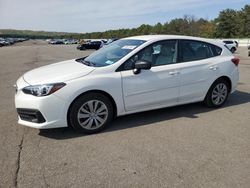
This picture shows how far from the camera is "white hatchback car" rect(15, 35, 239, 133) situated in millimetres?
4855

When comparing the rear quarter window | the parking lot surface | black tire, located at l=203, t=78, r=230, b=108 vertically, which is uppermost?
the rear quarter window

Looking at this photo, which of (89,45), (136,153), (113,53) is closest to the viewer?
(136,153)

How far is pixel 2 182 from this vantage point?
3535 mm

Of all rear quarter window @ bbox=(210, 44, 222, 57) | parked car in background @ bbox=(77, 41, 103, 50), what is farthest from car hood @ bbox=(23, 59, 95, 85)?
parked car in background @ bbox=(77, 41, 103, 50)

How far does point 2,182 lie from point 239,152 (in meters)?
3.13

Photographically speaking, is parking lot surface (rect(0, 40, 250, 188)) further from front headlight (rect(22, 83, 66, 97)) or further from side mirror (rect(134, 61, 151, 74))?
side mirror (rect(134, 61, 151, 74))

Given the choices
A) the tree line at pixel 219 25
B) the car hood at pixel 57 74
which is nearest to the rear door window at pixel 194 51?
the car hood at pixel 57 74

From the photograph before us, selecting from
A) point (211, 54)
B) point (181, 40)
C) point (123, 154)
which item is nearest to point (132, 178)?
point (123, 154)

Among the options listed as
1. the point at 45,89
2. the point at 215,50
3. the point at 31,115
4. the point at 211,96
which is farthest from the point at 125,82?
the point at 215,50

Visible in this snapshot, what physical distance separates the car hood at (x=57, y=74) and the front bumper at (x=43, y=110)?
11.3 inches

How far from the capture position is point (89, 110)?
5117 mm

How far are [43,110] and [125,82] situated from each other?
4.70 ft

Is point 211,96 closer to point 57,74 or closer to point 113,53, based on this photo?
point 113,53

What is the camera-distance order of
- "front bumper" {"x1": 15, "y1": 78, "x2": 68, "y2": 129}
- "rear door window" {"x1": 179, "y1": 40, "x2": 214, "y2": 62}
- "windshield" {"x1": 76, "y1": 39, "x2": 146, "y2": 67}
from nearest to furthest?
"front bumper" {"x1": 15, "y1": 78, "x2": 68, "y2": 129} → "windshield" {"x1": 76, "y1": 39, "x2": 146, "y2": 67} → "rear door window" {"x1": 179, "y1": 40, "x2": 214, "y2": 62}
